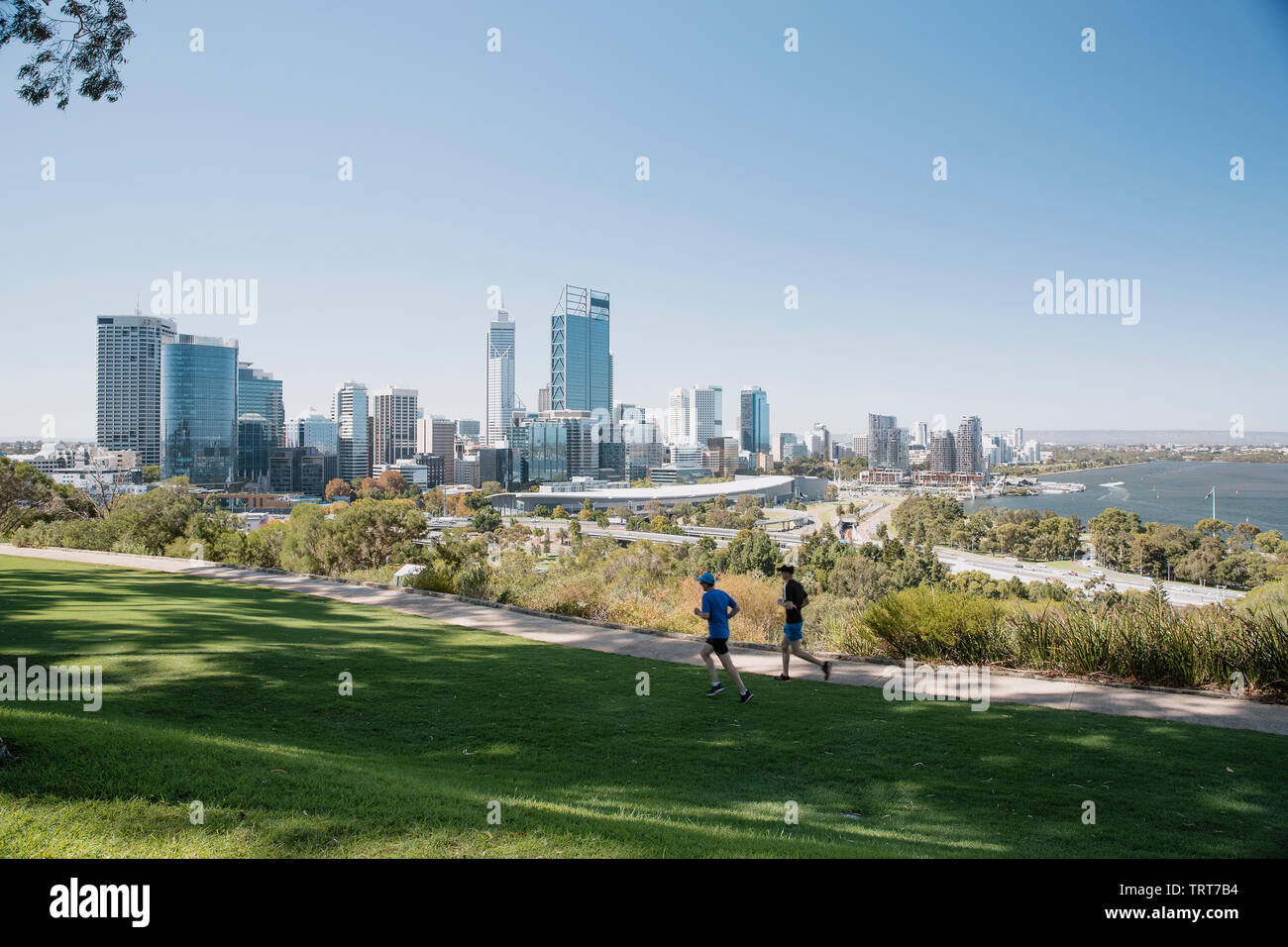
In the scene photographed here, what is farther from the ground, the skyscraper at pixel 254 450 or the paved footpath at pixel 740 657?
the skyscraper at pixel 254 450

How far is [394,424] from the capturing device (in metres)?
165

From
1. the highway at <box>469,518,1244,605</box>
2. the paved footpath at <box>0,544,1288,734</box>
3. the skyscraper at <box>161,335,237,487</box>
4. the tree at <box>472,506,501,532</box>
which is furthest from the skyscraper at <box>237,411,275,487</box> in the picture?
the paved footpath at <box>0,544,1288,734</box>

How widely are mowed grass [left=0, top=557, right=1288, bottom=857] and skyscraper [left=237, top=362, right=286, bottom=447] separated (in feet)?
440

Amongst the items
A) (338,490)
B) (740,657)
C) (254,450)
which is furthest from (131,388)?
(740,657)

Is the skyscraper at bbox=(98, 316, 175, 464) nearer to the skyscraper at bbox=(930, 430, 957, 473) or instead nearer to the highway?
the highway

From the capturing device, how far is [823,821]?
422cm

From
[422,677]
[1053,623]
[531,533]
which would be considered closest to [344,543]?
[422,677]

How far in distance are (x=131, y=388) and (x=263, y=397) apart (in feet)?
84.6

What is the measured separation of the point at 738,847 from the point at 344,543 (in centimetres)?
1835

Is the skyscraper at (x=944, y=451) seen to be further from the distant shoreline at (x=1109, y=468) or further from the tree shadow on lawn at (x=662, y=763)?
the tree shadow on lawn at (x=662, y=763)

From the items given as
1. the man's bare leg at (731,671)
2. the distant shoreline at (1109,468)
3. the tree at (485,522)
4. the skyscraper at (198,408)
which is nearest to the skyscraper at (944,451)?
the distant shoreline at (1109,468)

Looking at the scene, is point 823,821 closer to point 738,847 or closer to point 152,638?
point 738,847

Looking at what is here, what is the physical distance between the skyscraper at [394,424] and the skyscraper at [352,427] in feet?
12.5

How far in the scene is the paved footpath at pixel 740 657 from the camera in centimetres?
696
